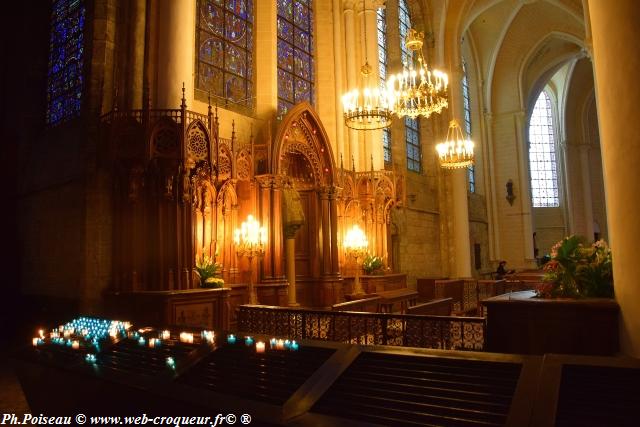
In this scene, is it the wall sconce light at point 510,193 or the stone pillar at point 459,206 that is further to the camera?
the wall sconce light at point 510,193

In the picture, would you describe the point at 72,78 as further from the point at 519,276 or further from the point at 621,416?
the point at 519,276

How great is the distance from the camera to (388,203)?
48.9 ft

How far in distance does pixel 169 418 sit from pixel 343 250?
10908 mm

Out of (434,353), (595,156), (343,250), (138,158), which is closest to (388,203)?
(343,250)

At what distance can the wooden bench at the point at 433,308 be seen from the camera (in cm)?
770

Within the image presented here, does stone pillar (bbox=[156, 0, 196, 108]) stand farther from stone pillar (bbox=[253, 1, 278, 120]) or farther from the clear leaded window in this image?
the clear leaded window

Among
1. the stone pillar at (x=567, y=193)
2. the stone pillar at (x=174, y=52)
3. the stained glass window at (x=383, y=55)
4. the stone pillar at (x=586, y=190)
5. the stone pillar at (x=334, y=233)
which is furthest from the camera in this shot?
the stone pillar at (x=567, y=193)

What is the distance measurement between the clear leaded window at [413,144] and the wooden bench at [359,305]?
11124mm

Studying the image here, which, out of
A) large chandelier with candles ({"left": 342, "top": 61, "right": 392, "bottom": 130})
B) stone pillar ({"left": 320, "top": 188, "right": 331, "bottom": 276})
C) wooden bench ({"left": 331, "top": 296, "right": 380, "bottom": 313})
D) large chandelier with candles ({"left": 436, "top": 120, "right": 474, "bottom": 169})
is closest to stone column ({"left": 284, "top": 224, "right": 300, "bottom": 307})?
stone pillar ({"left": 320, "top": 188, "right": 331, "bottom": 276})

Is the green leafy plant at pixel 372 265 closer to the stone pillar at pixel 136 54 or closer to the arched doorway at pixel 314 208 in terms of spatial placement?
the arched doorway at pixel 314 208

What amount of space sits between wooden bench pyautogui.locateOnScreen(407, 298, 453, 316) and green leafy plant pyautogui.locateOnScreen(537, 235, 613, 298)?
260 centimetres

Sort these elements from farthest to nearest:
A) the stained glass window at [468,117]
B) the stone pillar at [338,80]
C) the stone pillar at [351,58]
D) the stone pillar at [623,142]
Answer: the stained glass window at [468,117] < the stone pillar at [351,58] < the stone pillar at [338,80] < the stone pillar at [623,142]

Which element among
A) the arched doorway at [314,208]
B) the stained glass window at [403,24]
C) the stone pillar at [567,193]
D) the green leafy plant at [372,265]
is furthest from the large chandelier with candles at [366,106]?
the stone pillar at [567,193]

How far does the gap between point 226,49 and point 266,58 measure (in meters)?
1.11
